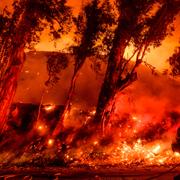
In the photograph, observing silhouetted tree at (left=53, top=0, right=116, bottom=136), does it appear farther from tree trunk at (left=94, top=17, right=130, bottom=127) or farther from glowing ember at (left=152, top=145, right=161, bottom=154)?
glowing ember at (left=152, top=145, right=161, bottom=154)

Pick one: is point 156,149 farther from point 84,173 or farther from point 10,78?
point 10,78

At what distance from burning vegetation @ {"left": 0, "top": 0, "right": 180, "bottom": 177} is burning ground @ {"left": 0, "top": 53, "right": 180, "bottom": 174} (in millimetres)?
55

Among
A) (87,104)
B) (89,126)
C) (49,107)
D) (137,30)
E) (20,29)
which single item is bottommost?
(89,126)

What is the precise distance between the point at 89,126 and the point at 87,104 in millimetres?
2527

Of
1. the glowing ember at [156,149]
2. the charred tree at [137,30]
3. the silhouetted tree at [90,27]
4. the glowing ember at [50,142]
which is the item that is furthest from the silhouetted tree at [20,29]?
the glowing ember at [156,149]

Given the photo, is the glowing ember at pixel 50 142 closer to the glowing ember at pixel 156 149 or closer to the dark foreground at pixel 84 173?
the dark foreground at pixel 84 173

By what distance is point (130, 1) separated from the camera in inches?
862

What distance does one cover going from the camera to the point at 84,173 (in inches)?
720

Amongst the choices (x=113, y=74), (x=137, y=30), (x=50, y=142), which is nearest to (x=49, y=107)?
(x=50, y=142)

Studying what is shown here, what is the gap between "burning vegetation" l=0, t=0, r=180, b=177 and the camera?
822 inches

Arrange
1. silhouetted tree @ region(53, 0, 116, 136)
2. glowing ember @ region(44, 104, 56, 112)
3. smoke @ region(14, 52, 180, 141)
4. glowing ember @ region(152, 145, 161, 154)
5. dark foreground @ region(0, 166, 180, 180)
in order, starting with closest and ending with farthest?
dark foreground @ region(0, 166, 180, 180) < silhouetted tree @ region(53, 0, 116, 136) < glowing ember @ region(152, 145, 161, 154) < smoke @ region(14, 52, 180, 141) < glowing ember @ region(44, 104, 56, 112)

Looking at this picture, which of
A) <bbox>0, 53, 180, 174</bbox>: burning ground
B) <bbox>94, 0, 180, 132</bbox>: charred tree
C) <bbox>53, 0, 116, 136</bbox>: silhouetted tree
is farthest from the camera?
<bbox>53, 0, 116, 136</bbox>: silhouetted tree

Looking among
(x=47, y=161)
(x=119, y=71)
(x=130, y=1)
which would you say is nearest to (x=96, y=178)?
Result: (x=47, y=161)

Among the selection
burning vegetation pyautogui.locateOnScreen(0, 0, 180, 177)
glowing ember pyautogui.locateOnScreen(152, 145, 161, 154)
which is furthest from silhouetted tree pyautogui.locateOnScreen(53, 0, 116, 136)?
glowing ember pyautogui.locateOnScreen(152, 145, 161, 154)
